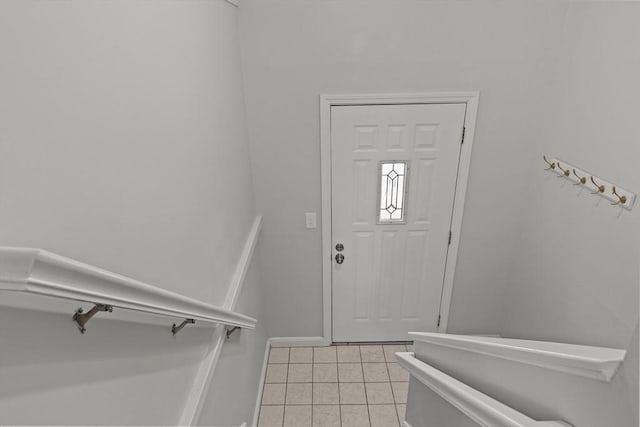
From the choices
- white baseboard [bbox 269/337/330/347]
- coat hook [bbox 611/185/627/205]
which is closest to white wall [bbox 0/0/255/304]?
white baseboard [bbox 269/337/330/347]

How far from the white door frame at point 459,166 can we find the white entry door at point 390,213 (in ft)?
0.13

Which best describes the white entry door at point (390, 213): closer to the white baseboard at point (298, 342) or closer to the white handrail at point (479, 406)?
the white baseboard at point (298, 342)

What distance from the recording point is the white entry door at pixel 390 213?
2.88 metres

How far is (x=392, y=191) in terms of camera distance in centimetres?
311

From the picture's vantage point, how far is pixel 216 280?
1979 millimetres

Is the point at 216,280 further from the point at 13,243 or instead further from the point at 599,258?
the point at 599,258

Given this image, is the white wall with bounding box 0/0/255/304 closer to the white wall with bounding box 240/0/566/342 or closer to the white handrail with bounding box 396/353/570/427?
the white wall with bounding box 240/0/566/342

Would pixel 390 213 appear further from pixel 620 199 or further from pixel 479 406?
pixel 479 406

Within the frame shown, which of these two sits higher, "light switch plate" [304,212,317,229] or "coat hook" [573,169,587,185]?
"coat hook" [573,169,587,185]

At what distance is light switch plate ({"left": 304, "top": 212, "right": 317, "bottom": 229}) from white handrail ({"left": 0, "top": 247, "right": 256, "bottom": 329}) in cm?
212

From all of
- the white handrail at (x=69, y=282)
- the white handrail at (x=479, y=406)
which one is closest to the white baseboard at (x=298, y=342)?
the white handrail at (x=479, y=406)

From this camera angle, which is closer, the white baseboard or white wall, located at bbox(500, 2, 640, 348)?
white wall, located at bbox(500, 2, 640, 348)

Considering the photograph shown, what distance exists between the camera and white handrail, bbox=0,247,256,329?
1.84ft

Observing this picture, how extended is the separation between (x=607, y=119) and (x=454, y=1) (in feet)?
3.73
